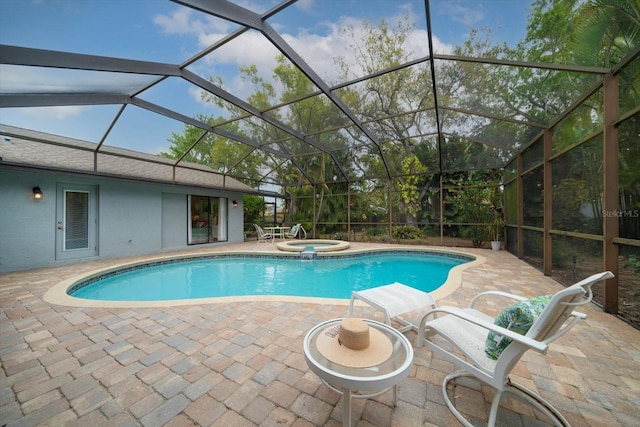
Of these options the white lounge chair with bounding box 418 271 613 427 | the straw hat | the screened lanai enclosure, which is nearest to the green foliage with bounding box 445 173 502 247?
the screened lanai enclosure

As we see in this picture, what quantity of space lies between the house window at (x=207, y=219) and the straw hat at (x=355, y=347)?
9769mm

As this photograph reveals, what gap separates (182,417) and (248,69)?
8485 millimetres

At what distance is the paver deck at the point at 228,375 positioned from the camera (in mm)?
1602

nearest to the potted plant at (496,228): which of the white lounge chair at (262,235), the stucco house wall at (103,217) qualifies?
the white lounge chair at (262,235)

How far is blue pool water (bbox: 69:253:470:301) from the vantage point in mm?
5289

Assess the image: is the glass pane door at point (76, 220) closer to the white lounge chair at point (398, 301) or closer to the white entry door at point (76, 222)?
the white entry door at point (76, 222)

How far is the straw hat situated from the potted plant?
899 centimetres

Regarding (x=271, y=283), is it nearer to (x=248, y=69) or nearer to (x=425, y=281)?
(x=425, y=281)

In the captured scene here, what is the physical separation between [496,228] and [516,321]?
28.7 ft

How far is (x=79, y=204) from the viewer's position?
7016mm

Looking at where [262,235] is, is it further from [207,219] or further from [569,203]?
[569,203]

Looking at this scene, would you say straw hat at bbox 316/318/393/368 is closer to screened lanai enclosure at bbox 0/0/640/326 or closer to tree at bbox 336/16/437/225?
screened lanai enclosure at bbox 0/0/640/326

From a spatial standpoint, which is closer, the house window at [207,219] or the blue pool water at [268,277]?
the blue pool water at [268,277]

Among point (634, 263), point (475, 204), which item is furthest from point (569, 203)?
point (475, 204)
